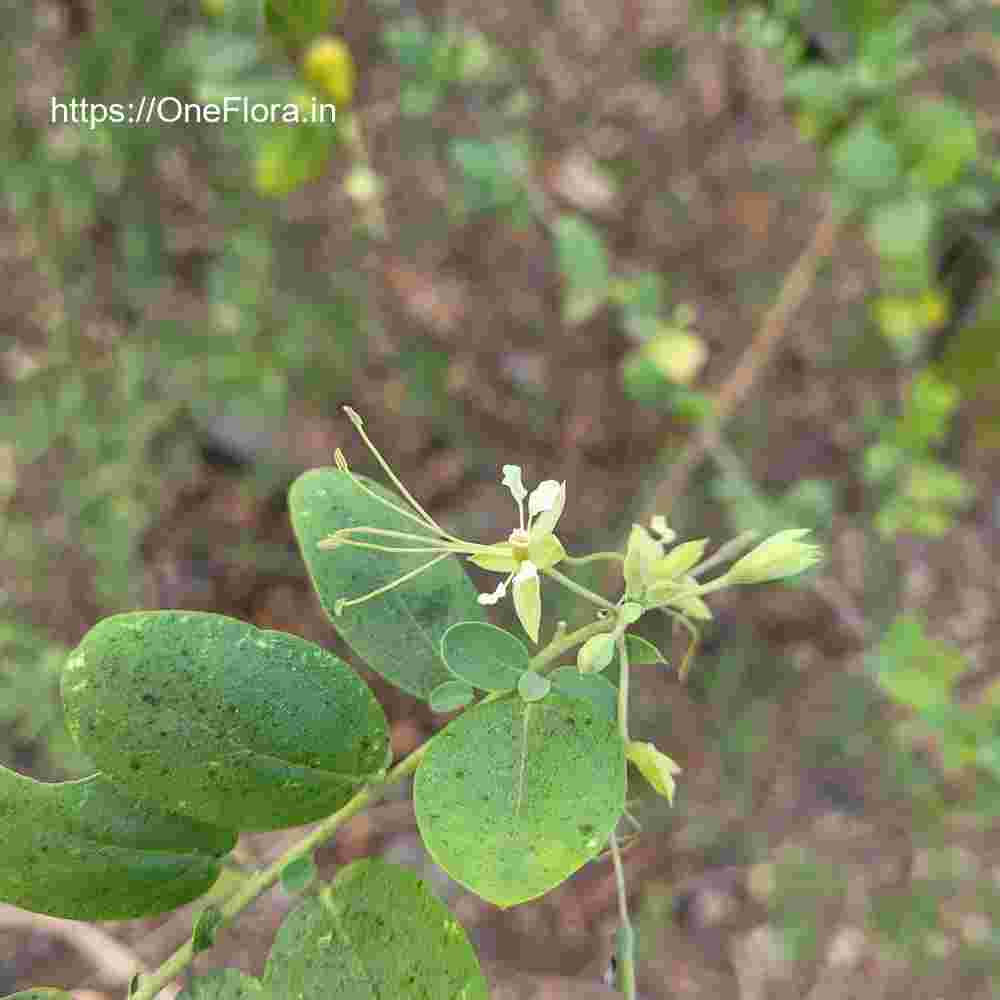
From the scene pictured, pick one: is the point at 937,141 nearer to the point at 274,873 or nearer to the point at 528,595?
the point at 528,595

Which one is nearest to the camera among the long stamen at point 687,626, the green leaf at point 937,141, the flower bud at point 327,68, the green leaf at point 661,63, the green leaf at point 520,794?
the green leaf at point 520,794

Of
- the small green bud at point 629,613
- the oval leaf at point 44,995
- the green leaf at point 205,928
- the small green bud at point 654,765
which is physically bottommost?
the oval leaf at point 44,995

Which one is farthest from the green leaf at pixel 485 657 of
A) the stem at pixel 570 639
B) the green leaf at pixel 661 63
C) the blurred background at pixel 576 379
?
the green leaf at pixel 661 63

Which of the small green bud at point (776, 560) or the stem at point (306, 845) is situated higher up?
the small green bud at point (776, 560)

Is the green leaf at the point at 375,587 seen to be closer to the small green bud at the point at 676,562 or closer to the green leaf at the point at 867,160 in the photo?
the small green bud at the point at 676,562

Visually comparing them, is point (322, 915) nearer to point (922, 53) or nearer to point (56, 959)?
point (56, 959)

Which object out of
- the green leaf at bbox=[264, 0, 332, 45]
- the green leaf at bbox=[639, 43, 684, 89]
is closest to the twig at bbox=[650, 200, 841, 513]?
the green leaf at bbox=[639, 43, 684, 89]

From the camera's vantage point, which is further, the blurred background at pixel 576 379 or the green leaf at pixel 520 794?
the blurred background at pixel 576 379
